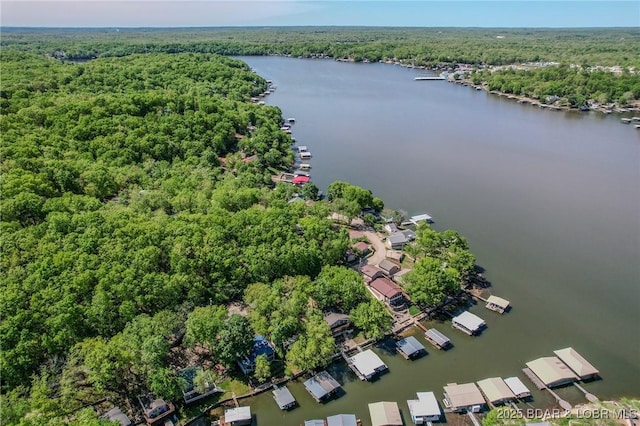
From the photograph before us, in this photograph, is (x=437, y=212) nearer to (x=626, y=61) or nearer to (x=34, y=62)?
(x=34, y=62)

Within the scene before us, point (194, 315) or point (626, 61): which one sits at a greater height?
point (626, 61)

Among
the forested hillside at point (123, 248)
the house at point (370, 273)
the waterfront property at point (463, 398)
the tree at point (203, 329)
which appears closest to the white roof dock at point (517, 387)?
the waterfront property at point (463, 398)

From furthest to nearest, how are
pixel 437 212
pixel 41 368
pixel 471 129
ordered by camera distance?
pixel 471 129, pixel 437 212, pixel 41 368

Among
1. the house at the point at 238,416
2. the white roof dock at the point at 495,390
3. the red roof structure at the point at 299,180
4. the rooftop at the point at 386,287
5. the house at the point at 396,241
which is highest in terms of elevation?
the red roof structure at the point at 299,180

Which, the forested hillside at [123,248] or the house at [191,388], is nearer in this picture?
the forested hillside at [123,248]

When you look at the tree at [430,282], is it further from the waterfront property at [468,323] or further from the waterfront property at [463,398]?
the waterfront property at [463,398]

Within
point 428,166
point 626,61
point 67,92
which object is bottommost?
point 428,166

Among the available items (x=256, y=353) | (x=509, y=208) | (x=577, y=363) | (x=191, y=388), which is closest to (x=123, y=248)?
(x=191, y=388)

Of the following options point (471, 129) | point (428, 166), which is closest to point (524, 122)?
point (471, 129)
